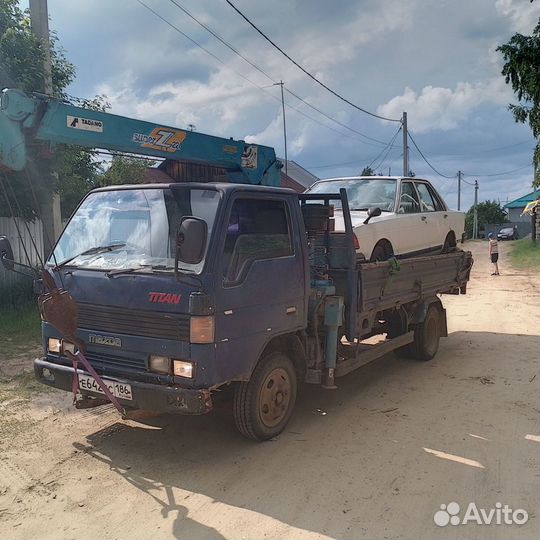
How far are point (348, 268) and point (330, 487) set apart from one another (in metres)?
2.21

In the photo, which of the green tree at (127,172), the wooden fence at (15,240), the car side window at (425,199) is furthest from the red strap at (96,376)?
the green tree at (127,172)

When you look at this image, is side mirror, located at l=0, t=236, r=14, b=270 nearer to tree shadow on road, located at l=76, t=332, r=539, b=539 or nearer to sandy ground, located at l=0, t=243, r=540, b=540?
sandy ground, located at l=0, t=243, r=540, b=540

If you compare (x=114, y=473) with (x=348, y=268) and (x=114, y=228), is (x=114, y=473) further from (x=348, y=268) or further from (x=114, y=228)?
(x=348, y=268)

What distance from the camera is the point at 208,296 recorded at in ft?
12.4

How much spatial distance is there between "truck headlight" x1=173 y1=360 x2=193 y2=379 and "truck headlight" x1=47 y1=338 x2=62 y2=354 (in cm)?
125

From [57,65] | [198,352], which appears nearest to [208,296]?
[198,352]

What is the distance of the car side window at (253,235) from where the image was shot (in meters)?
4.10

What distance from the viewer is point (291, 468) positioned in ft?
13.4

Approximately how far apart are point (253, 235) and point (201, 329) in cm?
100

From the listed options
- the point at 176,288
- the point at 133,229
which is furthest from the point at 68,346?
the point at 176,288

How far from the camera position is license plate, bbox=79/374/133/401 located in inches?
154

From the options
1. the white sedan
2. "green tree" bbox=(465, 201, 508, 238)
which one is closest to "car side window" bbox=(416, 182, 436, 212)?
the white sedan

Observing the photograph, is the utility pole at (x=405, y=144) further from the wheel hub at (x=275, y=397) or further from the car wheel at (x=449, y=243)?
the wheel hub at (x=275, y=397)

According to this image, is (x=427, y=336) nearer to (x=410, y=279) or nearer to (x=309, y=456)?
(x=410, y=279)
